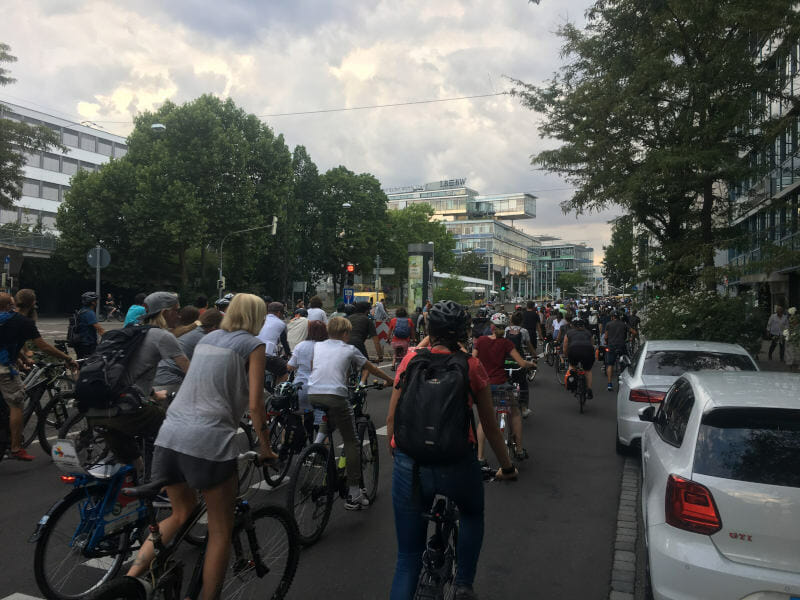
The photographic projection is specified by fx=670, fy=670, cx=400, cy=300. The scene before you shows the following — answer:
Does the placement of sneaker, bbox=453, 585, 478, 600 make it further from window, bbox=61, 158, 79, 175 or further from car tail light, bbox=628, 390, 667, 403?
window, bbox=61, 158, 79, 175

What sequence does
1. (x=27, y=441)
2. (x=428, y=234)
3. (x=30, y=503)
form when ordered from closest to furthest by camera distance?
(x=30, y=503)
(x=27, y=441)
(x=428, y=234)

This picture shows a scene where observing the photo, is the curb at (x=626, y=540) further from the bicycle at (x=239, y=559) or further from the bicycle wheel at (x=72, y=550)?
the bicycle wheel at (x=72, y=550)

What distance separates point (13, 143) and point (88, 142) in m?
54.0

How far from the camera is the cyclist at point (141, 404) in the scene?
4219 mm

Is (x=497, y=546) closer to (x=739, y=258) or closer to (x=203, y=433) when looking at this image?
(x=203, y=433)

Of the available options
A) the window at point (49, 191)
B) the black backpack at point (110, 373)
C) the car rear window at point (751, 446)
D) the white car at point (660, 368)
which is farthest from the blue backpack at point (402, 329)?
the window at point (49, 191)

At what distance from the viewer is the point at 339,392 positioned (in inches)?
203

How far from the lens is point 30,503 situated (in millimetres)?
5719

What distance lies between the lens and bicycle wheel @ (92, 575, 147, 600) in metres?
2.64

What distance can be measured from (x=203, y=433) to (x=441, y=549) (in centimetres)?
121

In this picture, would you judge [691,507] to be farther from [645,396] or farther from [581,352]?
[581,352]

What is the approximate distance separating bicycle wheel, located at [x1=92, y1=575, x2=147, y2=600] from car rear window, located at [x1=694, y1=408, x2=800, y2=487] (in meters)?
2.69

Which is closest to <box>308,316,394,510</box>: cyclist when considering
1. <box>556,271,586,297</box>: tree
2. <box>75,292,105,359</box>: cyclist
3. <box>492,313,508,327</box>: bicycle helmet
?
<box>492,313,508,327</box>: bicycle helmet

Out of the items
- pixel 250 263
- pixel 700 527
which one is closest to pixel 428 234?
pixel 250 263
